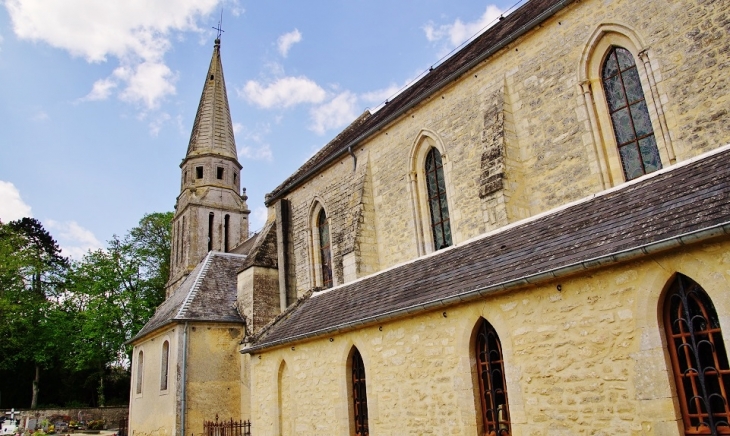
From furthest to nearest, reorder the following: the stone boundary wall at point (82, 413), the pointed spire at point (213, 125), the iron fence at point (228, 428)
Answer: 1. the pointed spire at point (213, 125)
2. the stone boundary wall at point (82, 413)
3. the iron fence at point (228, 428)

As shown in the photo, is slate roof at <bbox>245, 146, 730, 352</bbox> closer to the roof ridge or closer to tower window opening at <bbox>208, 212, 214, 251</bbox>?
the roof ridge

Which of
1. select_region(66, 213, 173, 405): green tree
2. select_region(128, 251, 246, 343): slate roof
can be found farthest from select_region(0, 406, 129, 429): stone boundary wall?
select_region(128, 251, 246, 343): slate roof

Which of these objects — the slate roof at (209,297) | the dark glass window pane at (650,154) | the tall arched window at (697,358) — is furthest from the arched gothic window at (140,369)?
the tall arched window at (697,358)

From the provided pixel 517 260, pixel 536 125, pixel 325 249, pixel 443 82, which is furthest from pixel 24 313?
pixel 517 260

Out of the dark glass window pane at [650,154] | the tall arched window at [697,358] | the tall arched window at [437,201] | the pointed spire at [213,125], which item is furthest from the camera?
the pointed spire at [213,125]

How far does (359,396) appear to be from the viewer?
10070 mm

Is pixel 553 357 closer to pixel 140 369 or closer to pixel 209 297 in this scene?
pixel 209 297

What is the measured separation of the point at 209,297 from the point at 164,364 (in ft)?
8.78

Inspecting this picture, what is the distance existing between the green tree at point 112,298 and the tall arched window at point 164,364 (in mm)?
12849

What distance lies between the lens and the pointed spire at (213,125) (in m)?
33.7

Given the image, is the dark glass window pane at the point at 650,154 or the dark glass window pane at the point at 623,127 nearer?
the dark glass window pane at the point at 650,154

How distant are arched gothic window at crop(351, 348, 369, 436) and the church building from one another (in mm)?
41

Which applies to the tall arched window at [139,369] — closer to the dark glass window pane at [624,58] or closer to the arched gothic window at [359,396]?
the arched gothic window at [359,396]

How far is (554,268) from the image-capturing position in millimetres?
6734
